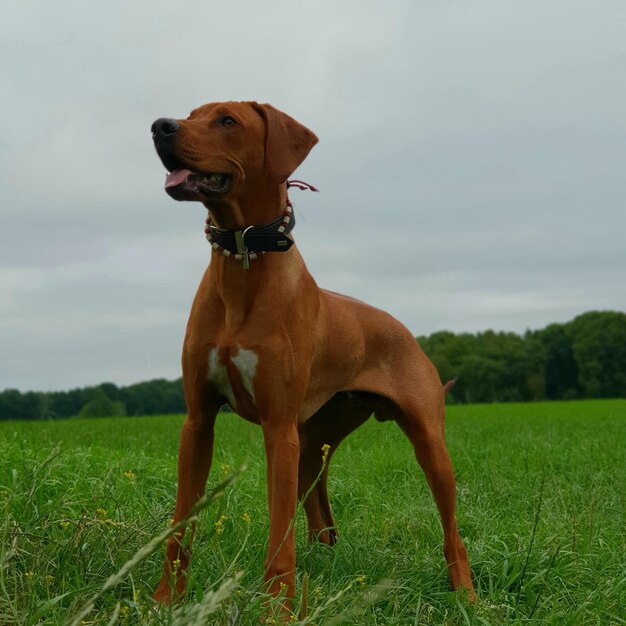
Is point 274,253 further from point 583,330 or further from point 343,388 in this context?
point 583,330

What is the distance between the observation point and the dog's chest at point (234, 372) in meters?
3.63

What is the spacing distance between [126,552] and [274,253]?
154cm

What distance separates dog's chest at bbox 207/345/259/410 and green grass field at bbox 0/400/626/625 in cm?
39

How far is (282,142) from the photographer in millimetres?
3713

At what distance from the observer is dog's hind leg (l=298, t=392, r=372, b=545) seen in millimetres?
4781

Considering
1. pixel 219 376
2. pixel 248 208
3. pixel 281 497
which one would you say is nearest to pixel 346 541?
pixel 281 497

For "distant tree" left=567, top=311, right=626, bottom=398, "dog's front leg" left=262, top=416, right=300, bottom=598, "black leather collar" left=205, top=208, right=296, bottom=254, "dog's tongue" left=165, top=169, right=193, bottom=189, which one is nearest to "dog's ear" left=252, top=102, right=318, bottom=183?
"black leather collar" left=205, top=208, right=296, bottom=254

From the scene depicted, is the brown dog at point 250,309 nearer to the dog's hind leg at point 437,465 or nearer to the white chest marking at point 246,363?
the white chest marking at point 246,363

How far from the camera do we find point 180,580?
A: 3742 millimetres

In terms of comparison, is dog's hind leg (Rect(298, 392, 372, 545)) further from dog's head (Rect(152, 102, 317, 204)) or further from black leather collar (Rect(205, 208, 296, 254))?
dog's head (Rect(152, 102, 317, 204))

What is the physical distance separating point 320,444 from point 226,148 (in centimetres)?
212

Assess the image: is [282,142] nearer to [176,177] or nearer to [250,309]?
[176,177]

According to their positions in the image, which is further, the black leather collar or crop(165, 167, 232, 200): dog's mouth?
the black leather collar

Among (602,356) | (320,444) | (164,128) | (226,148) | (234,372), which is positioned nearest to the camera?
(164,128)
